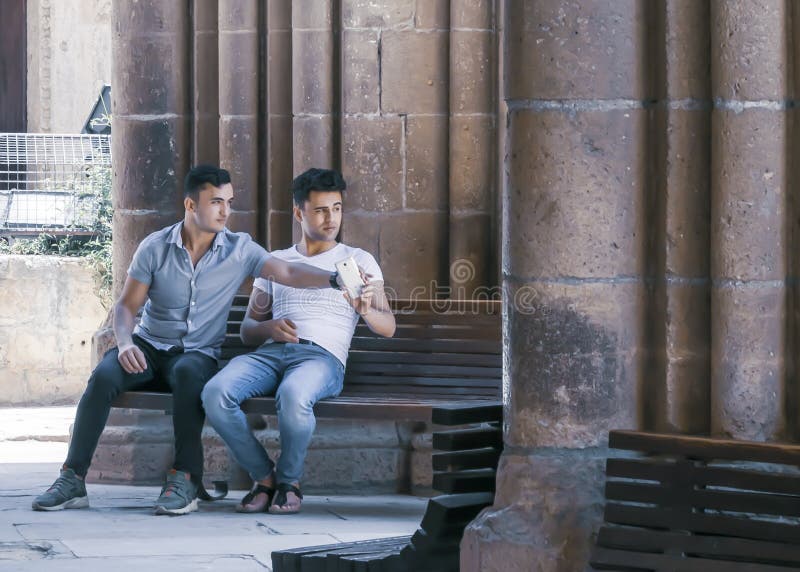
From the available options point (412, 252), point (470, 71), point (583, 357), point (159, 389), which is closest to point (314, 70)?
point (470, 71)

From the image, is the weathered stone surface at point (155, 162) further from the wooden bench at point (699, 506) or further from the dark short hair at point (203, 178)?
the wooden bench at point (699, 506)

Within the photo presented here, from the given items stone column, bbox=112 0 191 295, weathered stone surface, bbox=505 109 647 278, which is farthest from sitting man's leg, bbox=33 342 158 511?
weathered stone surface, bbox=505 109 647 278

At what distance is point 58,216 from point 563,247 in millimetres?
7820

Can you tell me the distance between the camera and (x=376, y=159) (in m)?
6.67

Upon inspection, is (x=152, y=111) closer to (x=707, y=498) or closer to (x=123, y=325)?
(x=123, y=325)

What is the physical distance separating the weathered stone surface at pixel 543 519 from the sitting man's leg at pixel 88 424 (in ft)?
7.75

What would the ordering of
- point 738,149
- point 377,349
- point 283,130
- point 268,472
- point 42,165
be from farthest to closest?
point 42,165
point 283,130
point 377,349
point 268,472
point 738,149

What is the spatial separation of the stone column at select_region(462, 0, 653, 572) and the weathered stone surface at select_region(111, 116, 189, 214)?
3.39 meters

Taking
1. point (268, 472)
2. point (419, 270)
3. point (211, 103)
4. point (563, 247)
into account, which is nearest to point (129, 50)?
point (211, 103)

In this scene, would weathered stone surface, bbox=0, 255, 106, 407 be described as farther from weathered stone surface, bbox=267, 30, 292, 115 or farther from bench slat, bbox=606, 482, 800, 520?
bench slat, bbox=606, 482, 800, 520

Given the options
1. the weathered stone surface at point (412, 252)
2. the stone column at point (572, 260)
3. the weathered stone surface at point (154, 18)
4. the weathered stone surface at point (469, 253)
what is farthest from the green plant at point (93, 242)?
the stone column at point (572, 260)

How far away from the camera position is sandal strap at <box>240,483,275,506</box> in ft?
18.7

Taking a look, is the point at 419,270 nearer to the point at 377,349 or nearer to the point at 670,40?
the point at 377,349

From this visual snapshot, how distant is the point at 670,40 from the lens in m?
3.66
